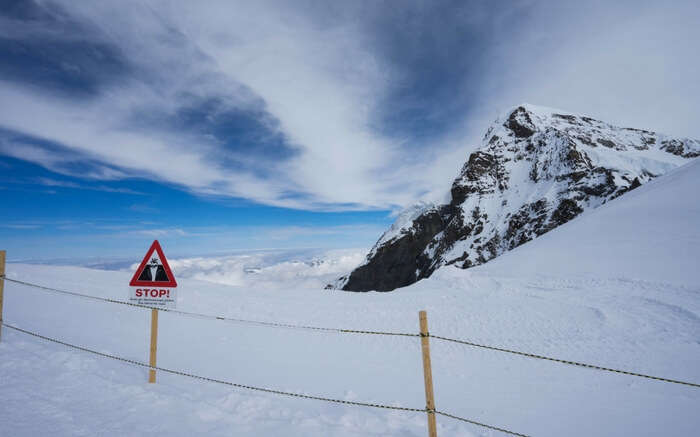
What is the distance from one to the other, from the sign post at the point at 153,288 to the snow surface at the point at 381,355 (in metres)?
1.14

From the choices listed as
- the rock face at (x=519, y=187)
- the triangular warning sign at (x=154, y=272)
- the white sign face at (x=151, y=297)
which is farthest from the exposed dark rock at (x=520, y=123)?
the white sign face at (x=151, y=297)

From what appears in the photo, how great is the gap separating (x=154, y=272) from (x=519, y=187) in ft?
396

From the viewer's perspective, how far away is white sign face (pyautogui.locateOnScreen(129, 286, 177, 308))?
16.7ft

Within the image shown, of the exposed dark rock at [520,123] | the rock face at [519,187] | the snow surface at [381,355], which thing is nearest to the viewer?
the snow surface at [381,355]

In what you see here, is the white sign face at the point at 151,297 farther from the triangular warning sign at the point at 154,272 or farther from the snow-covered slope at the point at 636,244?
the snow-covered slope at the point at 636,244

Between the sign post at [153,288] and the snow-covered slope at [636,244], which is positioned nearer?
the sign post at [153,288]

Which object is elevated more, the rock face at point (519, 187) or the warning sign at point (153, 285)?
the rock face at point (519, 187)

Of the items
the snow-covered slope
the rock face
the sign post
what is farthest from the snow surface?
the rock face

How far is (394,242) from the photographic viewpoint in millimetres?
115625

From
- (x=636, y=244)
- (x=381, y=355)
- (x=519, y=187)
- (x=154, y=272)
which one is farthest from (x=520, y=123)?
(x=154, y=272)

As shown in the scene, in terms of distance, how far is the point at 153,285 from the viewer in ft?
16.8

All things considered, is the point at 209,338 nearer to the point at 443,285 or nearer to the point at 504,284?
the point at 443,285

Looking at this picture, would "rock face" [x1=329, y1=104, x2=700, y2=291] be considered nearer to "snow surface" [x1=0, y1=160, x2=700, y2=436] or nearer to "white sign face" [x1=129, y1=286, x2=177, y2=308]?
"snow surface" [x1=0, y1=160, x2=700, y2=436]

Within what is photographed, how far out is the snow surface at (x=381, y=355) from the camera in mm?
4336
